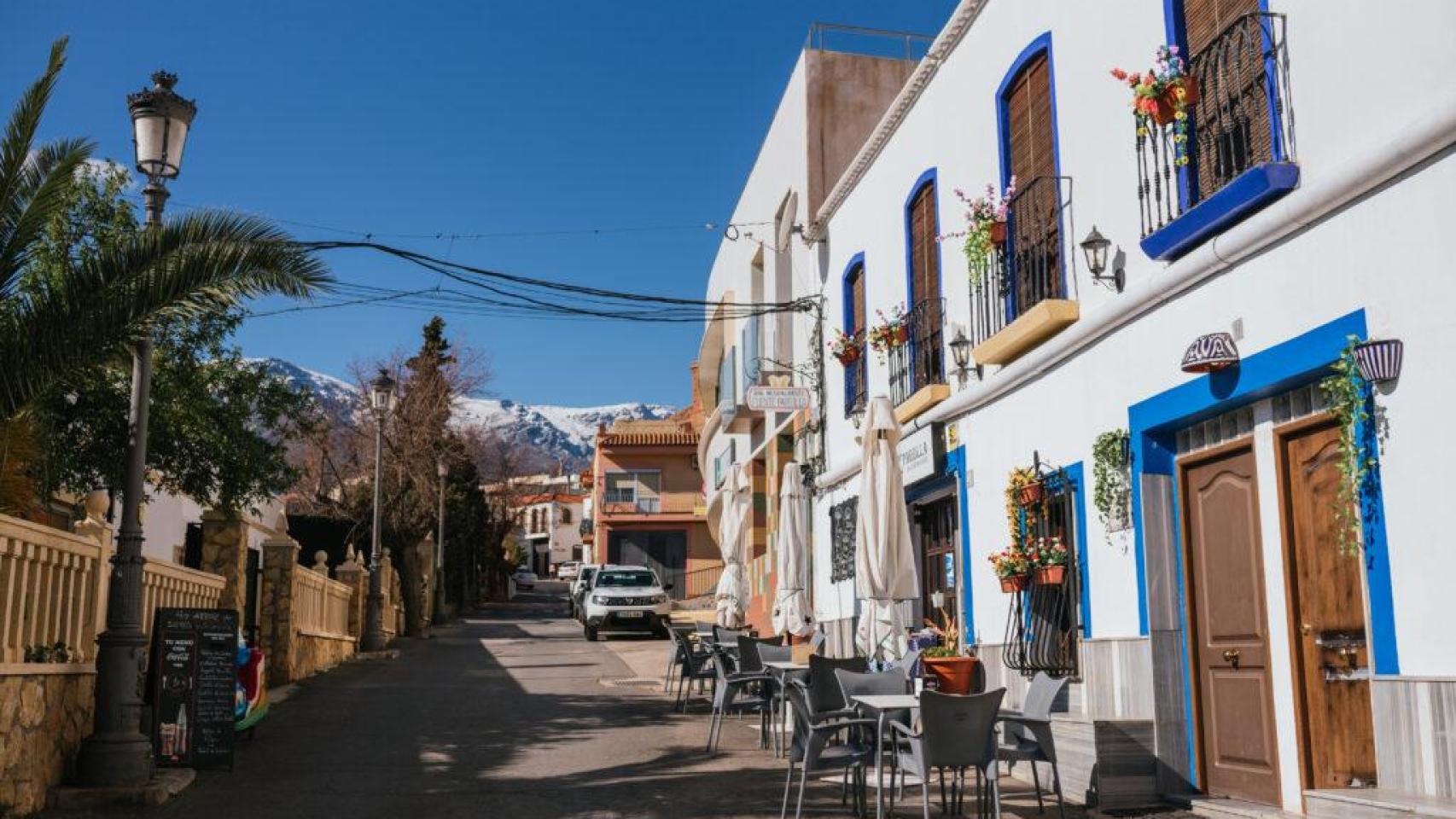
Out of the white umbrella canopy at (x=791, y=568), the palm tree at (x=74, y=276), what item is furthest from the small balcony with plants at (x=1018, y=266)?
the palm tree at (x=74, y=276)

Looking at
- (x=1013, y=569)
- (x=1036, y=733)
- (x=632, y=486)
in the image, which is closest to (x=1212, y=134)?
(x=1036, y=733)

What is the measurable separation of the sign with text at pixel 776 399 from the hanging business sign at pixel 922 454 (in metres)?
3.40

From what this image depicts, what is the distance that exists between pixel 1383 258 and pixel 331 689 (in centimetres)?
1443

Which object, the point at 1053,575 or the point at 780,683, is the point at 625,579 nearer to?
the point at 780,683

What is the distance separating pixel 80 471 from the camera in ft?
44.8

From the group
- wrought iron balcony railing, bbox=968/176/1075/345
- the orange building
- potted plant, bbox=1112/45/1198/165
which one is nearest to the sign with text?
wrought iron balcony railing, bbox=968/176/1075/345

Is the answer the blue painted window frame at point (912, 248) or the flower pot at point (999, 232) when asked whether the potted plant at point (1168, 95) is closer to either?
the flower pot at point (999, 232)

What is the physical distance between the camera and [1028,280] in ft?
36.0

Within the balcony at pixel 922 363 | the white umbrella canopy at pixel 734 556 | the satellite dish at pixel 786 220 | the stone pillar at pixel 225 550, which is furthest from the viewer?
the satellite dish at pixel 786 220

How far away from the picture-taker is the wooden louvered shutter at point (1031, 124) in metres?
10.7

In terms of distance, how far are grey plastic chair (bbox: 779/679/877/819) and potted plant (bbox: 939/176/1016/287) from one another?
15.1 ft

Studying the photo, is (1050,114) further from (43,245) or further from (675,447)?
(675,447)

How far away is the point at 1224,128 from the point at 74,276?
329 inches

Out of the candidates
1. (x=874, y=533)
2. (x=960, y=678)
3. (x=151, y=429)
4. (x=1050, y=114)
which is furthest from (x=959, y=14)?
(x=151, y=429)
